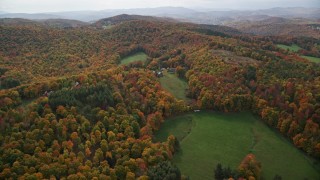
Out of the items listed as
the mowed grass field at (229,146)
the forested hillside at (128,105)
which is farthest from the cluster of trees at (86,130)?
the mowed grass field at (229,146)

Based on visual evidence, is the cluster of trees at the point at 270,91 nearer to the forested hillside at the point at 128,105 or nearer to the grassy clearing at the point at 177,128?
the forested hillside at the point at 128,105

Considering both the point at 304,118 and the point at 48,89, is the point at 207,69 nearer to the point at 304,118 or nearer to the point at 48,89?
the point at 304,118

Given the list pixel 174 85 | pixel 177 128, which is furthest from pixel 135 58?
pixel 177 128

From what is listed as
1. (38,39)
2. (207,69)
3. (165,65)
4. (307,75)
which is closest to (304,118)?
(307,75)

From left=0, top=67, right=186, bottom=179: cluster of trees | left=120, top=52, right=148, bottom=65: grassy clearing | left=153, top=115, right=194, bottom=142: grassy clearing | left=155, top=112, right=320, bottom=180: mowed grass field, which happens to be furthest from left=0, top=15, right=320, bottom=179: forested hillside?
left=120, top=52, right=148, bottom=65: grassy clearing

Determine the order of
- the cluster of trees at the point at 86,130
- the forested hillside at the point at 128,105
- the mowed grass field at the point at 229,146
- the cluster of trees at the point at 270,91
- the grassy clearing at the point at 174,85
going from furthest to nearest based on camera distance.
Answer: the grassy clearing at the point at 174,85, the cluster of trees at the point at 270,91, the mowed grass field at the point at 229,146, the forested hillside at the point at 128,105, the cluster of trees at the point at 86,130

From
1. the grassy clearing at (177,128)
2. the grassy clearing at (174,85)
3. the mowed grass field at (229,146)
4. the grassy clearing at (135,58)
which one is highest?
the grassy clearing at (135,58)

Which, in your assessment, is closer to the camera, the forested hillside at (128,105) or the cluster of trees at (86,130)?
the cluster of trees at (86,130)
